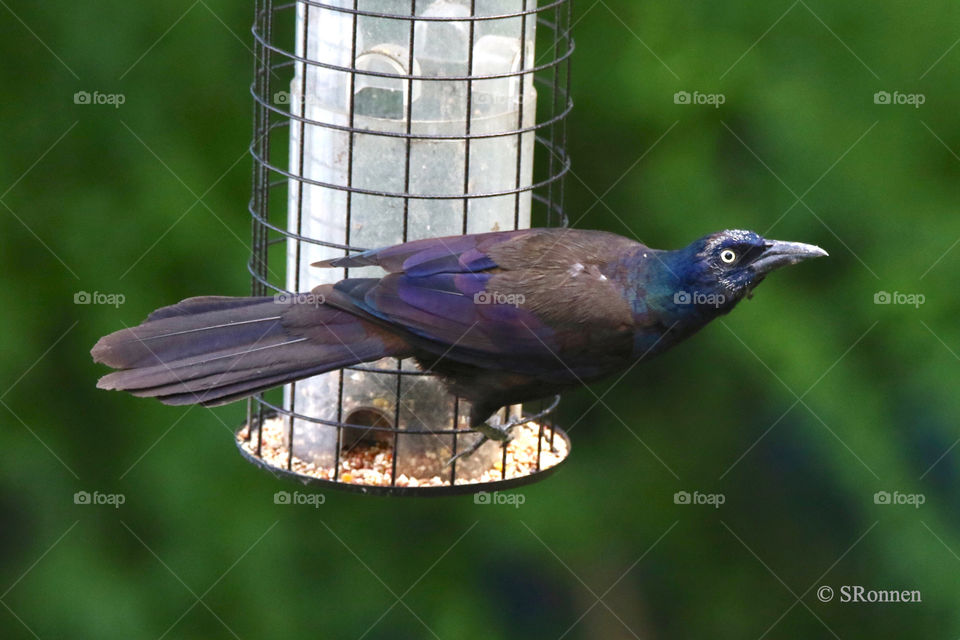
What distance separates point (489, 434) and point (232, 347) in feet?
3.00

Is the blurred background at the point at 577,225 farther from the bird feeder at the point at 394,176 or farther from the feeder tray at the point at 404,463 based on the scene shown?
the feeder tray at the point at 404,463

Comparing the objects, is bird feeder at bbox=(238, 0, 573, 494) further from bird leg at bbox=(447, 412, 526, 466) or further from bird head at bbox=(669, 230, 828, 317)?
bird head at bbox=(669, 230, 828, 317)

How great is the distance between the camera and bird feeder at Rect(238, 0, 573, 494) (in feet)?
15.6

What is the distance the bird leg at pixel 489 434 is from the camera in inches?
192

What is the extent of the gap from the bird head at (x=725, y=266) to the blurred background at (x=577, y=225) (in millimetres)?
1204

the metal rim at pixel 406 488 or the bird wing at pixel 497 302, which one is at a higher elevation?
the bird wing at pixel 497 302

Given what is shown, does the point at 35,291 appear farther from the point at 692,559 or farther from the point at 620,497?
the point at 692,559

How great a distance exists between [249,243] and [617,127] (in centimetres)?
152

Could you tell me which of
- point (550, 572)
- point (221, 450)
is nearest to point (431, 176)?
point (221, 450)

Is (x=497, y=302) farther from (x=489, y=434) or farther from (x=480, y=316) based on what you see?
(x=489, y=434)

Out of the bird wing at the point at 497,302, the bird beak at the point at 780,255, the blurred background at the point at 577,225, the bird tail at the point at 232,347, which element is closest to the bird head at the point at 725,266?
the bird beak at the point at 780,255

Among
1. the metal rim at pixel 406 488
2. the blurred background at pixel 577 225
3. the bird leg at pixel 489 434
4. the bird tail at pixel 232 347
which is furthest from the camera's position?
the blurred background at pixel 577 225

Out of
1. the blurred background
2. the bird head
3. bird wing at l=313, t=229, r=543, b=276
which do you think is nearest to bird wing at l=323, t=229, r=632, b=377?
bird wing at l=313, t=229, r=543, b=276

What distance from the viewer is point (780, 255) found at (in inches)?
176
